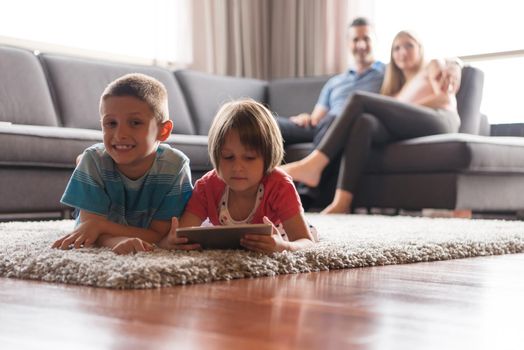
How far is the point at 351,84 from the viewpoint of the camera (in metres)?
4.16

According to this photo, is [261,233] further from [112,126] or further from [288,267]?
[112,126]

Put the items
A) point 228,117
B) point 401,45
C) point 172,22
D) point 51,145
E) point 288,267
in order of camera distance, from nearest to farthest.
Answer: point 288,267 → point 228,117 → point 51,145 → point 401,45 → point 172,22

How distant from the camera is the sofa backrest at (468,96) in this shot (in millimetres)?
3939

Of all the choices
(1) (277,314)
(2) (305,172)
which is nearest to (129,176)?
(1) (277,314)

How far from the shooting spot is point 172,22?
484cm

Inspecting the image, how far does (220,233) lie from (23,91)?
93.4 inches

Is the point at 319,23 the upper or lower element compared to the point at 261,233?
upper

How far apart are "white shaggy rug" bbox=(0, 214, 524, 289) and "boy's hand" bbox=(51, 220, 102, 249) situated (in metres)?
0.03

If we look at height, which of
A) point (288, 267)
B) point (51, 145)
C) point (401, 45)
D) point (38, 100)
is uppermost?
point (401, 45)

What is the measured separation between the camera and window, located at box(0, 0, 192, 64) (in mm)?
4176

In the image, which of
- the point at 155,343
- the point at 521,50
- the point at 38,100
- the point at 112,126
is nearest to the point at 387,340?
the point at 155,343

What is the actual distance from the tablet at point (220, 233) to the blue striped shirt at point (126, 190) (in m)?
0.23

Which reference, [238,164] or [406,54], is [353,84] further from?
[238,164]

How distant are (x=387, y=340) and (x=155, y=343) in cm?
23
